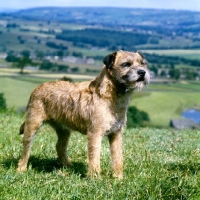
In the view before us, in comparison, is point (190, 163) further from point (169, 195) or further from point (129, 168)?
point (169, 195)

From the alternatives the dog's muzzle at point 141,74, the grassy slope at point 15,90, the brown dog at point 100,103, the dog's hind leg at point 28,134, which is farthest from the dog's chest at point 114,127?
the grassy slope at point 15,90

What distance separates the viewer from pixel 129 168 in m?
7.80

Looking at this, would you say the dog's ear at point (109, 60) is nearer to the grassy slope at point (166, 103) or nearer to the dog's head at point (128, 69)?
the dog's head at point (128, 69)

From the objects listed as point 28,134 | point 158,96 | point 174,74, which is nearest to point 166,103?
point 158,96

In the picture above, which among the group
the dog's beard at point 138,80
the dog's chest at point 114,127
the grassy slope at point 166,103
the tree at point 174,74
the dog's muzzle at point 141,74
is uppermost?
the dog's muzzle at point 141,74

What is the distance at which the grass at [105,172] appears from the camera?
5938mm

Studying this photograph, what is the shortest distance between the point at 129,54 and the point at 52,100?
1.64m

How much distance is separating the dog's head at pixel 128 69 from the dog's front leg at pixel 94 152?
0.98 m

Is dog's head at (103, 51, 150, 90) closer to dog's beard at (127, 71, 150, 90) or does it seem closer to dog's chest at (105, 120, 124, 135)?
dog's beard at (127, 71, 150, 90)

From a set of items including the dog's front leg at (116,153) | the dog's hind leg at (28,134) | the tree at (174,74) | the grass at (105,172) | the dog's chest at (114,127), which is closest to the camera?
the grass at (105,172)

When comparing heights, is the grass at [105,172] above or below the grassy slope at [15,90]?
above

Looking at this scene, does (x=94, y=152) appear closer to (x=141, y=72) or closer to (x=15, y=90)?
(x=141, y=72)

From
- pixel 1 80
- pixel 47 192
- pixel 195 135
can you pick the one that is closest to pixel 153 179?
pixel 47 192

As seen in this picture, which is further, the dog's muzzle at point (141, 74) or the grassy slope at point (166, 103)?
the grassy slope at point (166, 103)
